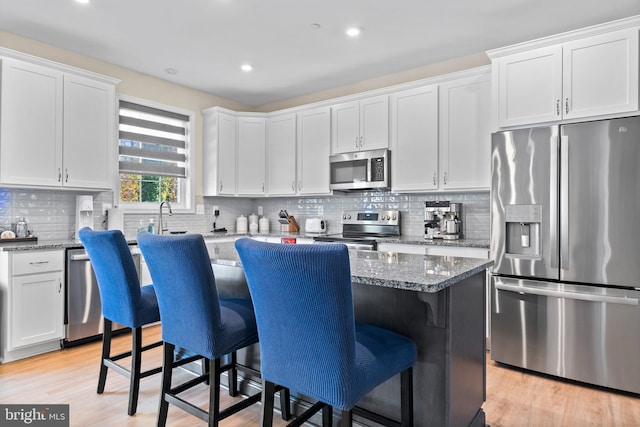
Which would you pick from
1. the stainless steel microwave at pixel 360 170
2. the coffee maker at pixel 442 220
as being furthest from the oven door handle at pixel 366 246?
the stainless steel microwave at pixel 360 170

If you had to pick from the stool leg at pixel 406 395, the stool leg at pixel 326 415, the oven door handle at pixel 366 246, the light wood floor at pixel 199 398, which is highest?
the oven door handle at pixel 366 246

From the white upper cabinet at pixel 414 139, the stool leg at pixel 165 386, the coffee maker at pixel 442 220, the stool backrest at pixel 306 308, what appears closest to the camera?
the stool backrest at pixel 306 308

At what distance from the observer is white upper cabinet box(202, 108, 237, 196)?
4.89 meters

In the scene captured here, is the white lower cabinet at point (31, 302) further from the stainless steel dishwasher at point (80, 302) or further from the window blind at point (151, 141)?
the window blind at point (151, 141)

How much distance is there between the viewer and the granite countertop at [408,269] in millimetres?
1391

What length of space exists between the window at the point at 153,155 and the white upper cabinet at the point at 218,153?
0.65 ft

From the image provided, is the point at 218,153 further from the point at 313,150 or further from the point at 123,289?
the point at 123,289

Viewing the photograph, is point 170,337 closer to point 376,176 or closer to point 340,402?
point 340,402

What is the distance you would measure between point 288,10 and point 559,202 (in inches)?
A: 96.1

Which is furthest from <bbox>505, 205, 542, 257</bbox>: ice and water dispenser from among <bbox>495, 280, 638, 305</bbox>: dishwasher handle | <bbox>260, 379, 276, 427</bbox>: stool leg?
<bbox>260, 379, 276, 427</bbox>: stool leg

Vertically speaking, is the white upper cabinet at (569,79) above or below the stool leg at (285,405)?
above

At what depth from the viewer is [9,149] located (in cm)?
319

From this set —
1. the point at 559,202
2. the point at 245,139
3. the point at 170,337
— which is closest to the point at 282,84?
the point at 245,139

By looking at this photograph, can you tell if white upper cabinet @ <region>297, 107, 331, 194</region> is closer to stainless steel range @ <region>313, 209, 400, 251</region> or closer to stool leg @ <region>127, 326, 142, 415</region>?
stainless steel range @ <region>313, 209, 400, 251</region>
